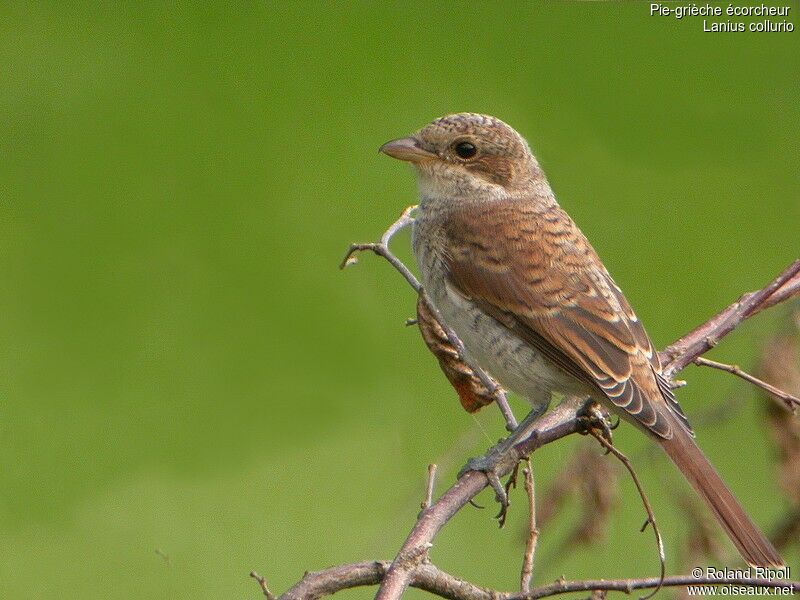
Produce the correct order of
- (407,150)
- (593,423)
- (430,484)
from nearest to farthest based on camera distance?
(430,484)
(593,423)
(407,150)

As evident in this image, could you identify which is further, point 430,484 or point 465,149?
point 465,149

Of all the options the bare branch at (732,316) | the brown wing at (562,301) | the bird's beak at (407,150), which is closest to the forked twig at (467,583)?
the bare branch at (732,316)

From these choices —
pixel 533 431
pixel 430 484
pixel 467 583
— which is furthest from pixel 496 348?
pixel 467 583

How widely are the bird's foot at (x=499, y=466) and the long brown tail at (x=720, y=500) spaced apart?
0.29 meters

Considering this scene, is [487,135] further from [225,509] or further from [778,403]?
[225,509]

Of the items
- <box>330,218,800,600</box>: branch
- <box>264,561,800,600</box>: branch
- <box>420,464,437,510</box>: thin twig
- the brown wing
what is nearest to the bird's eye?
the brown wing

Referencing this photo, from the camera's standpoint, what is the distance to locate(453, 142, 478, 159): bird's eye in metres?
2.87

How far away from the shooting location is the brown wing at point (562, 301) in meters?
2.49

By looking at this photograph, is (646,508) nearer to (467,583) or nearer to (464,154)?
(467,583)

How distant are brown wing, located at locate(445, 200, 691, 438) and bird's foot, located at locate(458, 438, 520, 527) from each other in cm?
23

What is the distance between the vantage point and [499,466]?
2275 mm

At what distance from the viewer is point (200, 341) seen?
13.1 ft

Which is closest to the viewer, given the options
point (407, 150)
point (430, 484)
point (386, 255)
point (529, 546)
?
point (529, 546)

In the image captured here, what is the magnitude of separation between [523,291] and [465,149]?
417mm
